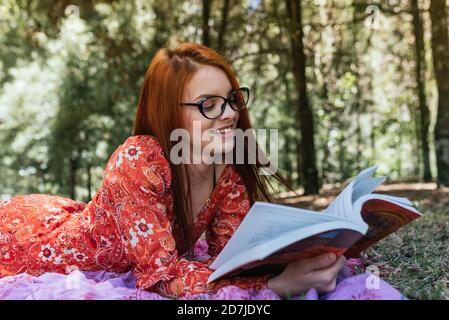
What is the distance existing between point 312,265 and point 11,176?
14131 mm

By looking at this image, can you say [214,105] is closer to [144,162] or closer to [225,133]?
[225,133]

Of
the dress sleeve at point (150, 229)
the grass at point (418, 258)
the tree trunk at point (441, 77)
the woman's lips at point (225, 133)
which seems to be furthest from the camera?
the tree trunk at point (441, 77)

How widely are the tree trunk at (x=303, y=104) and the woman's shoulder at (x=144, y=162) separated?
5.21 meters

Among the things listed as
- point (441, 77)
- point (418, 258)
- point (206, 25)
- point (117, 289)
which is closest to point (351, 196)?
point (117, 289)

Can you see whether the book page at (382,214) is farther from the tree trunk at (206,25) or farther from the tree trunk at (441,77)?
the tree trunk at (206,25)

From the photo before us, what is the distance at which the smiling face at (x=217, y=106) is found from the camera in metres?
1.80

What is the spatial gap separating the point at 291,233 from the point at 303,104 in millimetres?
5917

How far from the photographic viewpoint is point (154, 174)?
68.8 inches

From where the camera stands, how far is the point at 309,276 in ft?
4.80

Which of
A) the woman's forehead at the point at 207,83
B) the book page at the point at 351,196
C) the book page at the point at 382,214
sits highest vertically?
the woman's forehead at the point at 207,83

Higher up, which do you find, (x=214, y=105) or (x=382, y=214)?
(x=214, y=105)

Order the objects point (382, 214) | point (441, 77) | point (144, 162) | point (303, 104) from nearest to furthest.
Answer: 1. point (382, 214)
2. point (144, 162)
3. point (441, 77)
4. point (303, 104)

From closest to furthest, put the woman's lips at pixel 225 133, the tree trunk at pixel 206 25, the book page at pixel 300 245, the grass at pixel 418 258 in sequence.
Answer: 1. the book page at pixel 300 245
2. the grass at pixel 418 258
3. the woman's lips at pixel 225 133
4. the tree trunk at pixel 206 25

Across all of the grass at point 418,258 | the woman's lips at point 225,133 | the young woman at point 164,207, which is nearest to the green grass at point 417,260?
the grass at point 418,258
